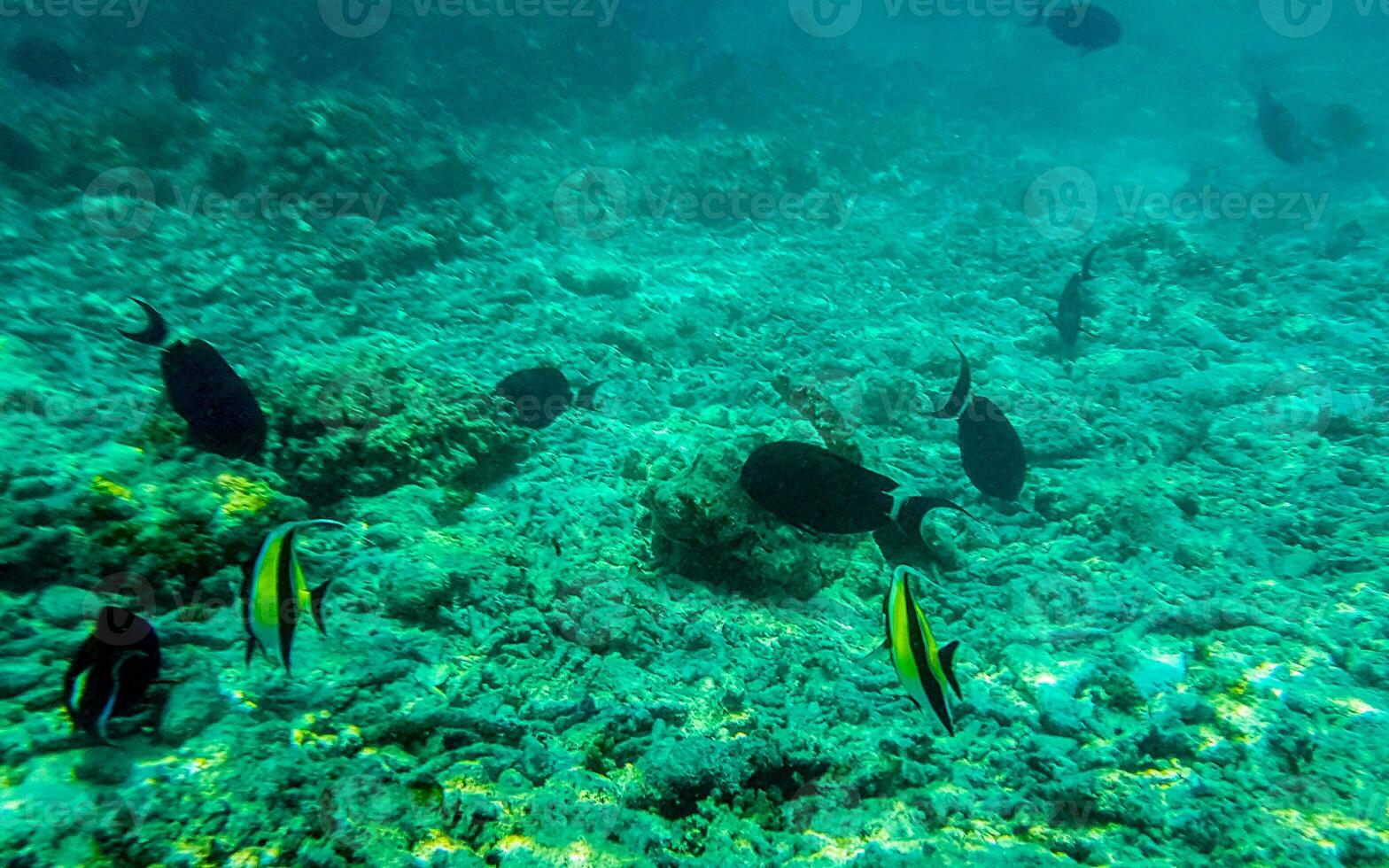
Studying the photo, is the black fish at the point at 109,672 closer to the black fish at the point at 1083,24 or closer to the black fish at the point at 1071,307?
the black fish at the point at 1071,307

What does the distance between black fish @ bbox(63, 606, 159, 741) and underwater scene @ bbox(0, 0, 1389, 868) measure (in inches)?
0.5

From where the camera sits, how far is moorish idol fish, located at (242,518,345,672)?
161 cm

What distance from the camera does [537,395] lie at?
4.96 m

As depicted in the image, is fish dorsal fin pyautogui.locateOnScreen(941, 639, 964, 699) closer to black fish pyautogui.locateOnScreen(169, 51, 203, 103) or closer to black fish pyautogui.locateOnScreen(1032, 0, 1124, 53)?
black fish pyautogui.locateOnScreen(1032, 0, 1124, 53)

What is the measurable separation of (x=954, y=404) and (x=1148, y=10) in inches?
1910

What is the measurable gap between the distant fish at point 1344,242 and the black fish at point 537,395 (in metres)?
13.0

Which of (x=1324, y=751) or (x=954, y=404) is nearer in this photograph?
(x=1324, y=751)

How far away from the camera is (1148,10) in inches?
1463

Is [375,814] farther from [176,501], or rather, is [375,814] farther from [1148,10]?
[1148,10]

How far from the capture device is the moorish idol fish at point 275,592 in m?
1.61

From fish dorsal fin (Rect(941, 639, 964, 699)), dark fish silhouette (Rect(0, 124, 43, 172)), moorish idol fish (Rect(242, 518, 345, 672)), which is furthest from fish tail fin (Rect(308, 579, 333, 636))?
dark fish silhouette (Rect(0, 124, 43, 172))

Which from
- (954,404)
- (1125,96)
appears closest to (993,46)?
(1125,96)

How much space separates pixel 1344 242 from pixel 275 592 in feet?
50.8

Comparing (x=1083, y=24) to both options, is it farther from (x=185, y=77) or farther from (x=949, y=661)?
(x=185, y=77)
